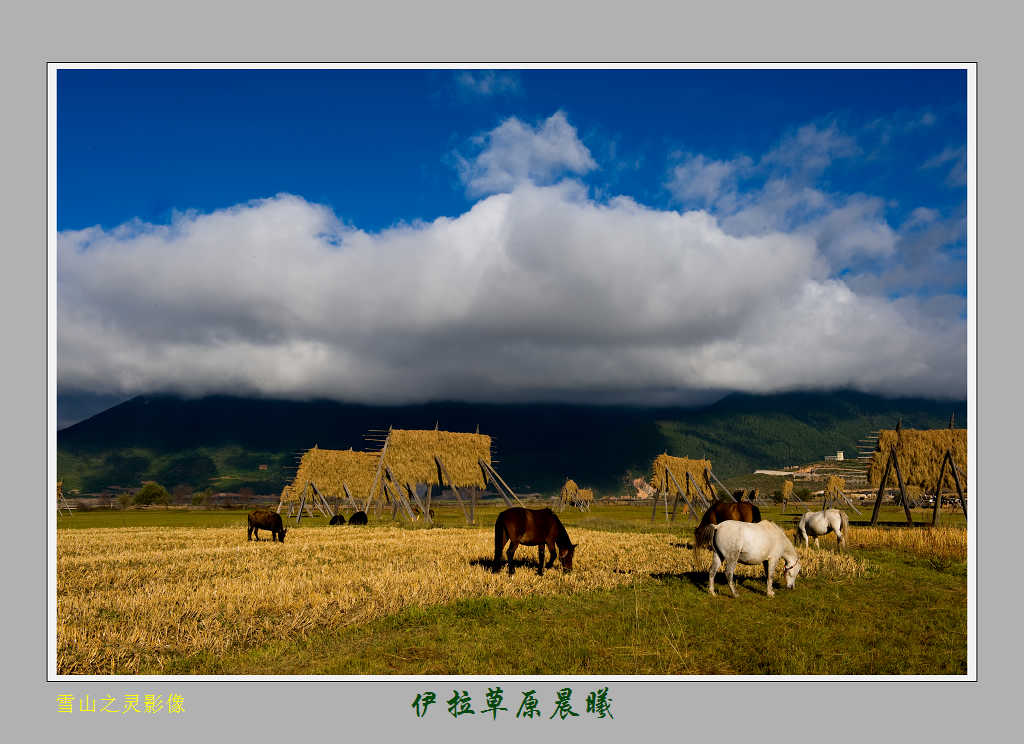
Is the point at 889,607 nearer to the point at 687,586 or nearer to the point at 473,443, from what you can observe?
the point at 687,586

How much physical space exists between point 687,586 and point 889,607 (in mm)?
3781

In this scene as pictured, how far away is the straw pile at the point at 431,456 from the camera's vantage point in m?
39.5

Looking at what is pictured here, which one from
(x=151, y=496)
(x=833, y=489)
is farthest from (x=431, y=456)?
(x=151, y=496)

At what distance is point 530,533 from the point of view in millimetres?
13461

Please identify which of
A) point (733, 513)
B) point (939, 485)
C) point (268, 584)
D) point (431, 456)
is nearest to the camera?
point (268, 584)

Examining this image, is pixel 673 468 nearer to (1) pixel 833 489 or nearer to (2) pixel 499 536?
(1) pixel 833 489

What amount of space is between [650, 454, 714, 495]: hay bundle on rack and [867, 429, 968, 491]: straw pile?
1244 centimetres

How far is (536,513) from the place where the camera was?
13.8 meters

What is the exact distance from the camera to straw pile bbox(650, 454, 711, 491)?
43969 millimetres

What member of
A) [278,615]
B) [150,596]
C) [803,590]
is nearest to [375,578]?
[278,615]

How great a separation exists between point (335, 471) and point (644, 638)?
4608 centimetres

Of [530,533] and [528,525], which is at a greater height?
[528,525]

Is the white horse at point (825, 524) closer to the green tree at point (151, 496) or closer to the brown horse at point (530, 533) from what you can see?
the brown horse at point (530, 533)

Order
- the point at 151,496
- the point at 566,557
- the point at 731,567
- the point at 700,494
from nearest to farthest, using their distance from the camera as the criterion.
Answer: the point at 731,567
the point at 566,557
the point at 700,494
the point at 151,496
